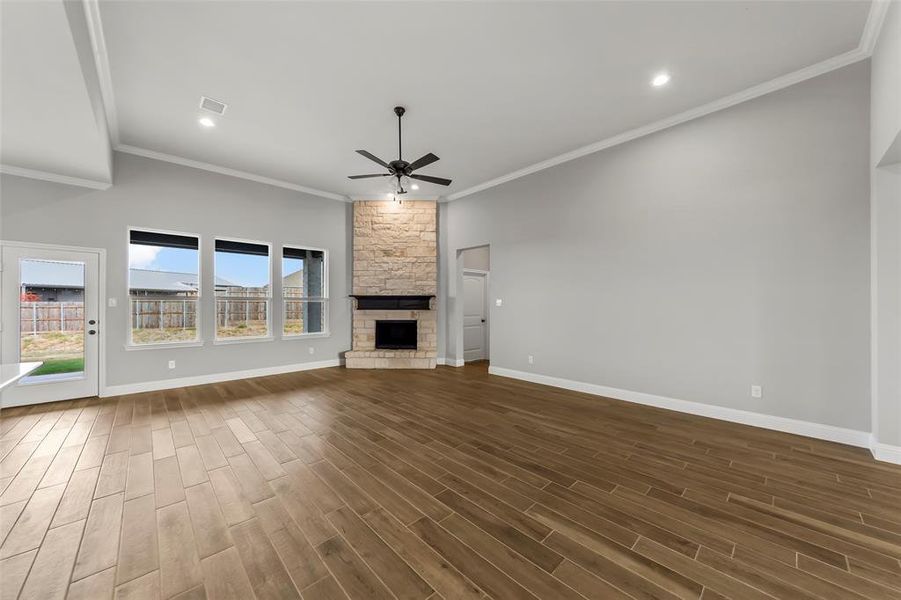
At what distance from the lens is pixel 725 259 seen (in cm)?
353

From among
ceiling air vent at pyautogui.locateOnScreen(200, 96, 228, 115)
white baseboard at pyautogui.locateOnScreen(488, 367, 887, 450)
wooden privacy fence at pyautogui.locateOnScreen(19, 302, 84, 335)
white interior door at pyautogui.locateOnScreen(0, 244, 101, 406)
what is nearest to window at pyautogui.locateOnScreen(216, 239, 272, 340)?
white interior door at pyautogui.locateOnScreen(0, 244, 101, 406)

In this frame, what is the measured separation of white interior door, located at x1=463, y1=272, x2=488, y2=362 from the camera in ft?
23.7

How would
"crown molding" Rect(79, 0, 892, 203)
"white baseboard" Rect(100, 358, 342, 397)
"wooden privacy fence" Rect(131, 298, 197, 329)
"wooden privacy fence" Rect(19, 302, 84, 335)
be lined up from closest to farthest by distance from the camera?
"crown molding" Rect(79, 0, 892, 203) < "wooden privacy fence" Rect(19, 302, 84, 335) < "white baseboard" Rect(100, 358, 342, 397) < "wooden privacy fence" Rect(131, 298, 197, 329)

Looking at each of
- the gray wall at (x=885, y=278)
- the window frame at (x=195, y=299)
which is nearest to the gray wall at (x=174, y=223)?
the window frame at (x=195, y=299)

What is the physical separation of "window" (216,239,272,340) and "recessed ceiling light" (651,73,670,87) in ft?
19.3

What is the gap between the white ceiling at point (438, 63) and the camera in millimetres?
2496

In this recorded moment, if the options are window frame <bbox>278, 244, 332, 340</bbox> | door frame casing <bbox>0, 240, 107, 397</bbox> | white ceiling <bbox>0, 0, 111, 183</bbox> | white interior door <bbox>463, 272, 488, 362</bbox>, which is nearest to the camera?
white ceiling <bbox>0, 0, 111, 183</bbox>

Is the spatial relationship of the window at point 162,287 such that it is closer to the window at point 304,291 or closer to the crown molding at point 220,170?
the crown molding at point 220,170

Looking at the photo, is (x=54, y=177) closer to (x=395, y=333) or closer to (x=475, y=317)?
(x=395, y=333)

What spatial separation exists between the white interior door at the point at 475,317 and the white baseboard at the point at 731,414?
2436mm

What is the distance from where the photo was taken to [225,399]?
4.31 meters

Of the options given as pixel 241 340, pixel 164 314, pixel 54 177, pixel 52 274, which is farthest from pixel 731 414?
pixel 54 177

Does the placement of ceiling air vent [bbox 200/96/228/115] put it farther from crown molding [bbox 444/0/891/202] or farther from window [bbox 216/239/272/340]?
crown molding [bbox 444/0/891/202]

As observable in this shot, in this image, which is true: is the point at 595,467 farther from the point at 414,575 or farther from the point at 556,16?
the point at 556,16
